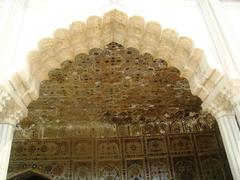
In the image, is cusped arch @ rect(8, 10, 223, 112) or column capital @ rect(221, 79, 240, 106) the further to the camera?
cusped arch @ rect(8, 10, 223, 112)

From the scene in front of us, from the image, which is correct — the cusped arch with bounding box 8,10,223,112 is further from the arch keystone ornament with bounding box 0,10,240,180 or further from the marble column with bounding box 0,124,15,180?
the marble column with bounding box 0,124,15,180

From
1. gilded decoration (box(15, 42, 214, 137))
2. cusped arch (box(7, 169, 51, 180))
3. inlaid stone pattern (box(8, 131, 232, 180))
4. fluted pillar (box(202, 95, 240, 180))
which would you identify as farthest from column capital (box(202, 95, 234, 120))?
cusped arch (box(7, 169, 51, 180))

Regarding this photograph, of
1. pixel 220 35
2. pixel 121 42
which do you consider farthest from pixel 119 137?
pixel 220 35

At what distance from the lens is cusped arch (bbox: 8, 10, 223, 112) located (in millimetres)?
3926

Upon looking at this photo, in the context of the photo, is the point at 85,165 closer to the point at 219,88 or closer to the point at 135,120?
the point at 135,120

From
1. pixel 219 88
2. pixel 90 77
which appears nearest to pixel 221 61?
pixel 219 88

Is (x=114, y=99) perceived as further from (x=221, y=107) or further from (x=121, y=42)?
(x=221, y=107)

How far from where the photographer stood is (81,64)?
19.2ft

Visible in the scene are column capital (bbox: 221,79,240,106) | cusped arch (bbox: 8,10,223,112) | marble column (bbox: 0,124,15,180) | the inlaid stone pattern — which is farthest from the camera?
the inlaid stone pattern

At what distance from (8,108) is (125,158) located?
5.14 m

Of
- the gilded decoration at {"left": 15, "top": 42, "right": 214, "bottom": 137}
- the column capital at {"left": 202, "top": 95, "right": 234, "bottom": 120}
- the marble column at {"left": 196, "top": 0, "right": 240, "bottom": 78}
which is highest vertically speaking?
the gilded decoration at {"left": 15, "top": 42, "right": 214, "bottom": 137}

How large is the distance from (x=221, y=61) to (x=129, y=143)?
5.12m

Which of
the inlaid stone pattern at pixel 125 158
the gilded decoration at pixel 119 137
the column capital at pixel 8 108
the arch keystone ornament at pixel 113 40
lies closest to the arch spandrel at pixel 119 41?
the arch keystone ornament at pixel 113 40

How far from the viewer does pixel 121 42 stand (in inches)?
180
